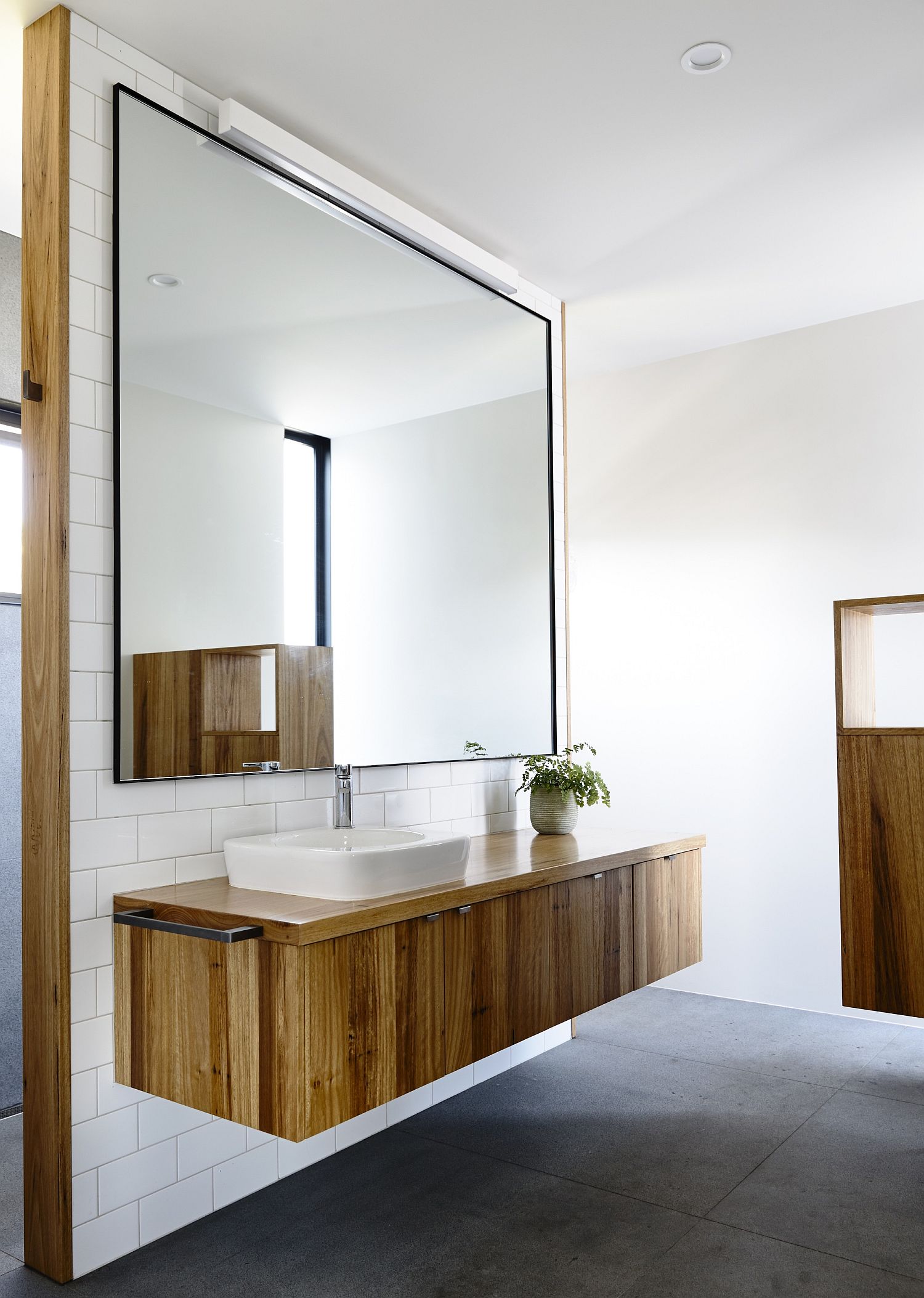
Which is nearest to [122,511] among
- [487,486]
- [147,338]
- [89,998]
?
[147,338]

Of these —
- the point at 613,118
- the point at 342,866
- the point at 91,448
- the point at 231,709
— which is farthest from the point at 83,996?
the point at 613,118

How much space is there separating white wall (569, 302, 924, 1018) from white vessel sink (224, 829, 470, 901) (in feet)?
7.54

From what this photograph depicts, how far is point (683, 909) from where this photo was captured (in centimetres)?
340

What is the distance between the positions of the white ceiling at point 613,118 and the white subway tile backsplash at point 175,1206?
276 centimetres

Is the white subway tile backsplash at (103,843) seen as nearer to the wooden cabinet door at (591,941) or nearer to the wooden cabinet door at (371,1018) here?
the wooden cabinet door at (371,1018)

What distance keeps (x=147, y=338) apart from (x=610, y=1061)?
2854 millimetres

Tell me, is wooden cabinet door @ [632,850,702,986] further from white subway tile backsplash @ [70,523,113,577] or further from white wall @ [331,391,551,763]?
white subway tile backsplash @ [70,523,113,577]

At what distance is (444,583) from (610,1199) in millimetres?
1869

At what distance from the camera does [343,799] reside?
110 inches

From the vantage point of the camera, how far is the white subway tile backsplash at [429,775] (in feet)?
10.7

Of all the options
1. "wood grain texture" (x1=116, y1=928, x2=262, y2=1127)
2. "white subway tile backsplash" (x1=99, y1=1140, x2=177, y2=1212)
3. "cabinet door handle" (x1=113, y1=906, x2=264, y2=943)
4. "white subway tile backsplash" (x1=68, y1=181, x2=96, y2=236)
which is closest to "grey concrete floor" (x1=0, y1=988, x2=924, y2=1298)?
"white subway tile backsplash" (x1=99, y1=1140, x2=177, y2=1212)

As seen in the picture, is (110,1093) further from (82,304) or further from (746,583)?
(746,583)

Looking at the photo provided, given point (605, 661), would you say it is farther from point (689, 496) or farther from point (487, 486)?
point (487, 486)

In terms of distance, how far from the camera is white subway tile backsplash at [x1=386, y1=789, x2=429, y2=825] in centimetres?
315
